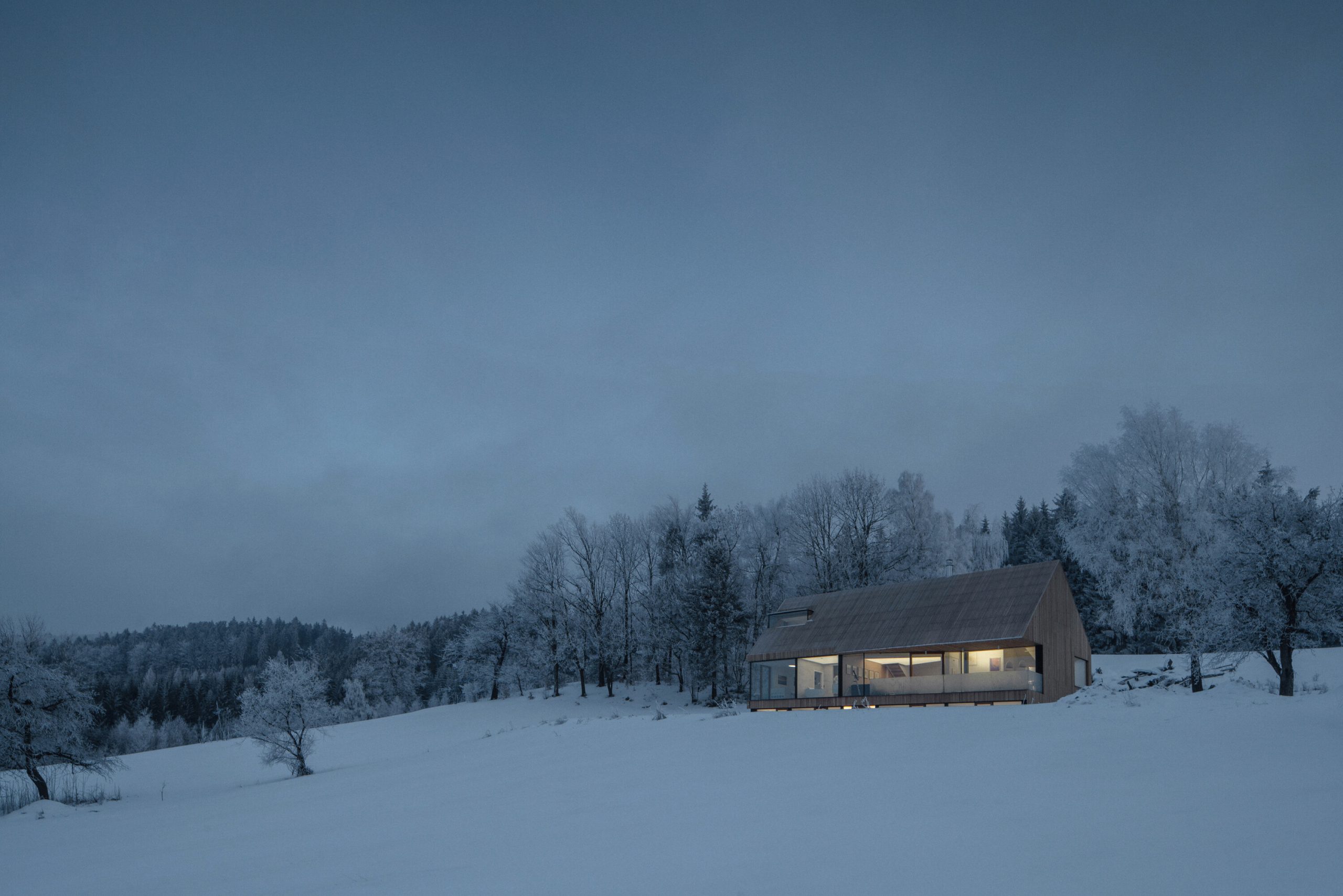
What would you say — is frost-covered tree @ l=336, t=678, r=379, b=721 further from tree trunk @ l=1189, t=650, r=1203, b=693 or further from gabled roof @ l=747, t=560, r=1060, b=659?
tree trunk @ l=1189, t=650, r=1203, b=693

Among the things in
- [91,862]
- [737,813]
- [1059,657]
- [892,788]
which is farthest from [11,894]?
[1059,657]

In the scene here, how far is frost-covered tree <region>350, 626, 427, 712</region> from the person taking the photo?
243 ft

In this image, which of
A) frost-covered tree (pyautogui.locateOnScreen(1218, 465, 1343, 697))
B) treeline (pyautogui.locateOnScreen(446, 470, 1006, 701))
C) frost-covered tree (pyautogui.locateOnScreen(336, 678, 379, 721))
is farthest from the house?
frost-covered tree (pyautogui.locateOnScreen(336, 678, 379, 721))

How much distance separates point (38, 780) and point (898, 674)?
28824mm

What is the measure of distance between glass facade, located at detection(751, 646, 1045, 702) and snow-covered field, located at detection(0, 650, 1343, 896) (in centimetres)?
628

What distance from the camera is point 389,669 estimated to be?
75562 mm

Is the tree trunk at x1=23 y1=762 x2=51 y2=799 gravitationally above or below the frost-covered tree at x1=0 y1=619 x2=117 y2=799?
below

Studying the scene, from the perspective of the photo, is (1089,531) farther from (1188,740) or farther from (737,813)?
(737,813)

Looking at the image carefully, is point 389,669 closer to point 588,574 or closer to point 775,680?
point 588,574

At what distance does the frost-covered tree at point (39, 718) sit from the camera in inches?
894

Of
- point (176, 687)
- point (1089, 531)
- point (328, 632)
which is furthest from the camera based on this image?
point (328, 632)

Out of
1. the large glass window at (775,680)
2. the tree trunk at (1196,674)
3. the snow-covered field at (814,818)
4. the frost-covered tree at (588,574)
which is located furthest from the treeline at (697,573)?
the snow-covered field at (814,818)

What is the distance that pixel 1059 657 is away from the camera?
1091 inches

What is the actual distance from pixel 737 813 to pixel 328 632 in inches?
6065
